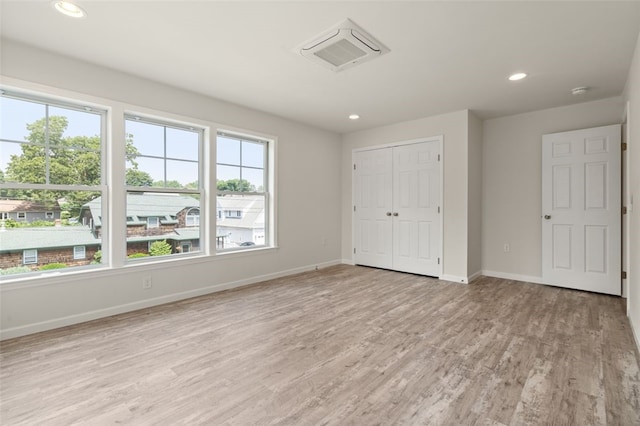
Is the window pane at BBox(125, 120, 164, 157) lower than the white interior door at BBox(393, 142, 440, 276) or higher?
higher

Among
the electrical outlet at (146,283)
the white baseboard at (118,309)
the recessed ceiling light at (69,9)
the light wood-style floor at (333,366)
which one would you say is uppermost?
the recessed ceiling light at (69,9)

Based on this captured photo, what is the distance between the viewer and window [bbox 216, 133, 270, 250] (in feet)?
13.7

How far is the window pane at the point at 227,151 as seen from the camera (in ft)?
13.6

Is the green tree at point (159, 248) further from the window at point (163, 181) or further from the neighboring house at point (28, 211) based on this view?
the neighboring house at point (28, 211)

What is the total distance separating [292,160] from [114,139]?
251cm

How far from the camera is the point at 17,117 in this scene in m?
2.69

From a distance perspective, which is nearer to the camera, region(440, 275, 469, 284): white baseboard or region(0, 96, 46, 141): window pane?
region(0, 96, 46, 141): window pane

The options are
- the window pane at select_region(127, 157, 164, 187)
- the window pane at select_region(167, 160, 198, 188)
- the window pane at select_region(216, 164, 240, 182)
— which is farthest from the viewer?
the window pane at select_region(216, 164, 240, 182)

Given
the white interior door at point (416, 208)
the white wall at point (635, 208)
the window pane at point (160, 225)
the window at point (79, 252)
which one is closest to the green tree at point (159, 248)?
the window pane at point (160, 225)

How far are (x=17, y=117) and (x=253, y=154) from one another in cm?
254

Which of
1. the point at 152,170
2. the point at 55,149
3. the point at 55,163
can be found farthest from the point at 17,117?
the point at 152,170

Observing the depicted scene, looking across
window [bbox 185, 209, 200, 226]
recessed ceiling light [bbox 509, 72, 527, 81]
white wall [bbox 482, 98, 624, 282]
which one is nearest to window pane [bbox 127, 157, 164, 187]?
window [bbox 185, 209, 200, 226]

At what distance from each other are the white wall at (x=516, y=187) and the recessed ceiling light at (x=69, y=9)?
5167 mm

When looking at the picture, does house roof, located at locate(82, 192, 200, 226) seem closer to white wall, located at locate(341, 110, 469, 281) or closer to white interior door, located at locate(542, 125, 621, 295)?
white wall, located at locate(341, 110, 469, 281)
